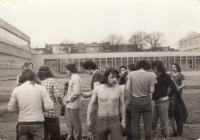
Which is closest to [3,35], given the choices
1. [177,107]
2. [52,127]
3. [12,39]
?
[12,39]

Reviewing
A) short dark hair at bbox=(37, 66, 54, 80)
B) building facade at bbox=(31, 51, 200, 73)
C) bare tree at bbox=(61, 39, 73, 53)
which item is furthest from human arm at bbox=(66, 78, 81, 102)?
bare tree at bbox=(61, 39, 73, 53)

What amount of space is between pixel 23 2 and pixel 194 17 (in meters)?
4.81

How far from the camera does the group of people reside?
4086mm

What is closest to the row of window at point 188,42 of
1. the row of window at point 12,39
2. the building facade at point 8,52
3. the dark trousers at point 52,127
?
the row of window at point 12,39

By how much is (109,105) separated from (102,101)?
0.12m

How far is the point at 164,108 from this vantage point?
5.99 meters

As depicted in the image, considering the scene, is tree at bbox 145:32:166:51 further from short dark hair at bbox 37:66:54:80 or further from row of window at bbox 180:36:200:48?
short dark hair at bbox 37:66:54:80

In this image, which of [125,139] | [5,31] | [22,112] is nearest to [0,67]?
[5,31]

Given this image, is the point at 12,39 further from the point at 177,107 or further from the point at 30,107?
the point at 30,107

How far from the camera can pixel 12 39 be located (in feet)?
89.6

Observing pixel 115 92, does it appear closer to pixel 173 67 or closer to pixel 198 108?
pixel 173 67

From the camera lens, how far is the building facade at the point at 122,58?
4425 cm

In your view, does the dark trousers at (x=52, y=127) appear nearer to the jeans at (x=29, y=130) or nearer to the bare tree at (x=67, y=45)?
the jeans at (x=29, y=130)

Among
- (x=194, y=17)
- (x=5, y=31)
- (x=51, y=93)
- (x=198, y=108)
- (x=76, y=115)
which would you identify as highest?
(x=5, y=31)
